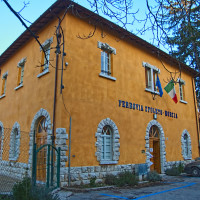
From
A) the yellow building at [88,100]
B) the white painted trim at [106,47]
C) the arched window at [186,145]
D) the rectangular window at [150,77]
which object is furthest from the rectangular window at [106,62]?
the arched window at [186,145]

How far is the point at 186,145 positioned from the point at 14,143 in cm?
1145

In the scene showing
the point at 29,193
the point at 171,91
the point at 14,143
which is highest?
the point at 171,91

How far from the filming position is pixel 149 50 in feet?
47.3

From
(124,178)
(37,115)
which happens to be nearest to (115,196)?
(124,178)

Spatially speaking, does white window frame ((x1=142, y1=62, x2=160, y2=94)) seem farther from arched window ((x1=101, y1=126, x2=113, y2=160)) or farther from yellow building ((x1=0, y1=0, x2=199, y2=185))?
arched window ((x1=101, y1=126, x2=113, y2=160))

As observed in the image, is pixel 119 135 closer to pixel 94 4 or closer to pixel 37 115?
pixel 37 115

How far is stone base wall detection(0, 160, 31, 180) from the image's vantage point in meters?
10.4

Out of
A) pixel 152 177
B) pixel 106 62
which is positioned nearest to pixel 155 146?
pixel 152 177

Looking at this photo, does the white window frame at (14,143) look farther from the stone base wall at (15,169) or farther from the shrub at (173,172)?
the shrub at (173,172)

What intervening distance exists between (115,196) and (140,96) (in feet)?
21.5

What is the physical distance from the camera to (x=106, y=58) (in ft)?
38.7

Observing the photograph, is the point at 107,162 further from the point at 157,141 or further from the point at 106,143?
the point at 157,141

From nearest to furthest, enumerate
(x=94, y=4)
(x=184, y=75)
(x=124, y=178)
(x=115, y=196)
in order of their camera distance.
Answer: (x=94, y=4) < (x=115, y=196) < (x=124, y=178) < (x=184, y=75)

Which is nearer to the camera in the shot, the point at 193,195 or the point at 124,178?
the point at 193,195
